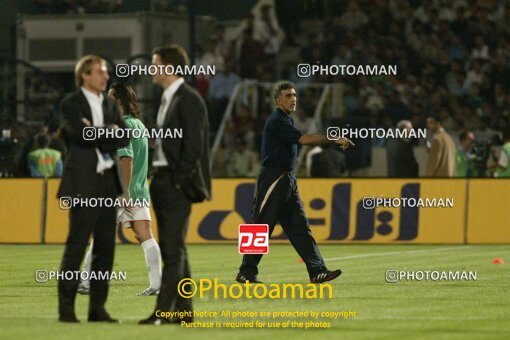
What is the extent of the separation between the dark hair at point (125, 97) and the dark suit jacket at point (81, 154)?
2.60m

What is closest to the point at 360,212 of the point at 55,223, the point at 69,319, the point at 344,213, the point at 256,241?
the point at 344,213

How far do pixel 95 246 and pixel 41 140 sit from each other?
16.7 meters

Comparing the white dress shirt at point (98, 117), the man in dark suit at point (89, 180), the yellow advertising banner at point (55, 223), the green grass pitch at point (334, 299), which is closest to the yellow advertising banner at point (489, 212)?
the green grass pitch at point (334, 299)

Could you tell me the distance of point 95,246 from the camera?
1284cm

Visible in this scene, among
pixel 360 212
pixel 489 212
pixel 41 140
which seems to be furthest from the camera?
pixel 41 140

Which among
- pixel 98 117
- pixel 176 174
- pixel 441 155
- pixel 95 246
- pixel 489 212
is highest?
pixel 98 117

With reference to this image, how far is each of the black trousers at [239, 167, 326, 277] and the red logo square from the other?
0.07m

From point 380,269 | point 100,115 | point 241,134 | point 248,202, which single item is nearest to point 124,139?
point 100,115

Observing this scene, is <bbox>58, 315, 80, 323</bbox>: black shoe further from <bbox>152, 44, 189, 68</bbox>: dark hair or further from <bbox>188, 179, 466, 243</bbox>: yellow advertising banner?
<bbox>188, 179, 466, 243</bbox>: yellow advertising banner

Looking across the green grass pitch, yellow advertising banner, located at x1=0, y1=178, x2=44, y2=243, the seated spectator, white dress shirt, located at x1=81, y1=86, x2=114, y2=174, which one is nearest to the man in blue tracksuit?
the green grass pitch

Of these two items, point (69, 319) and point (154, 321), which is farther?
point (69, 319)

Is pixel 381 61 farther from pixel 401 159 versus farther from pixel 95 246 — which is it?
pixel 95 246

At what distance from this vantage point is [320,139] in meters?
16.2

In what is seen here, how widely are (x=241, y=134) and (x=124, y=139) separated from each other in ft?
65.4
